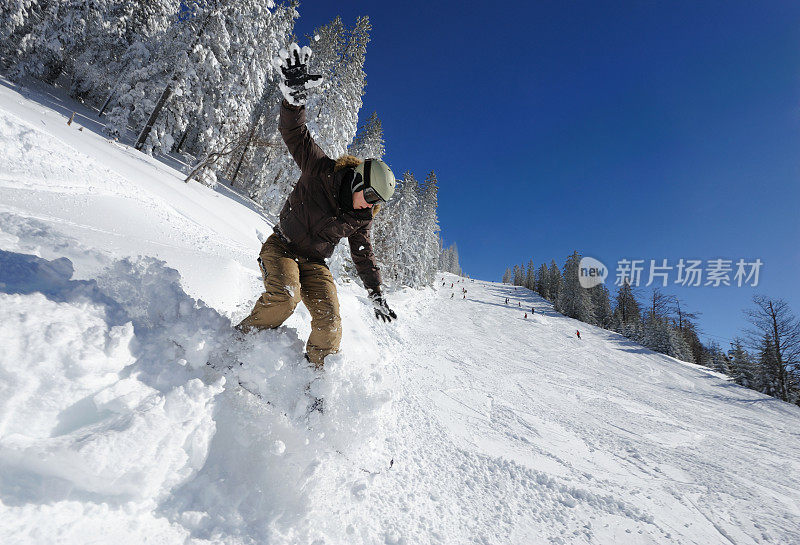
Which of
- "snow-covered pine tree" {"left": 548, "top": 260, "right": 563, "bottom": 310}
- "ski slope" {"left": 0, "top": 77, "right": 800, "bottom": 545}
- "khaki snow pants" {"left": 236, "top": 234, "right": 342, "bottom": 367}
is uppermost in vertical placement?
"snow-covered pine tree" {"left": 548, "top": 260, "right": 563, "bottom": 310}

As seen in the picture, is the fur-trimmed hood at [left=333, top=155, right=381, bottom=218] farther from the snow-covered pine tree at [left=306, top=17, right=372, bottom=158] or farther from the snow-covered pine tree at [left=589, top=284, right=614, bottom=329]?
the snow-covered pine tree at [left=589, top=284, right=614, bottom=329]

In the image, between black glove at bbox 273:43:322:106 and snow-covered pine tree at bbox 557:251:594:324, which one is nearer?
black glove at bbox 273:43:322:106

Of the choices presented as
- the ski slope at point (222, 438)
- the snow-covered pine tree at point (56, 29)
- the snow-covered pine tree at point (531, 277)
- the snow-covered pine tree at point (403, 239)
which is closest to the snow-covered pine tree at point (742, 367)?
the ski slope at point (222, 438)

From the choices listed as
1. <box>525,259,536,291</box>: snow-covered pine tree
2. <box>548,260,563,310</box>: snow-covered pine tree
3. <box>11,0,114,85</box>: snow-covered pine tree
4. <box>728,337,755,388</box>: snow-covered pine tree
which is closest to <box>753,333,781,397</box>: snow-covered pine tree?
<box>728,337,755,388</box>: snow-covered pine tree

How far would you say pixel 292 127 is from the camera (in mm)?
3117

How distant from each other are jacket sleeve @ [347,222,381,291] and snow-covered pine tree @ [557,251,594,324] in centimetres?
5482

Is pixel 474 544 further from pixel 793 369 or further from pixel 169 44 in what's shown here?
pixel 793 369

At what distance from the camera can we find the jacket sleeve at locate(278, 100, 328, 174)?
10.1 feet

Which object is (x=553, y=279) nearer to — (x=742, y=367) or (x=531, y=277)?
(x=531, y=277)

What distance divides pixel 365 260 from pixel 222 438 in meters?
2.11

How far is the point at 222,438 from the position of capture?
7.55 feet

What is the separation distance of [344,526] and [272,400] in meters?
1.07

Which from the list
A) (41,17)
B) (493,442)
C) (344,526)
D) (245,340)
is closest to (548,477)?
(493,442)

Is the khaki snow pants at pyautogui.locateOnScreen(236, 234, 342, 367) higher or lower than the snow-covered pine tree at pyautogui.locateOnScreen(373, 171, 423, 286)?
lower
